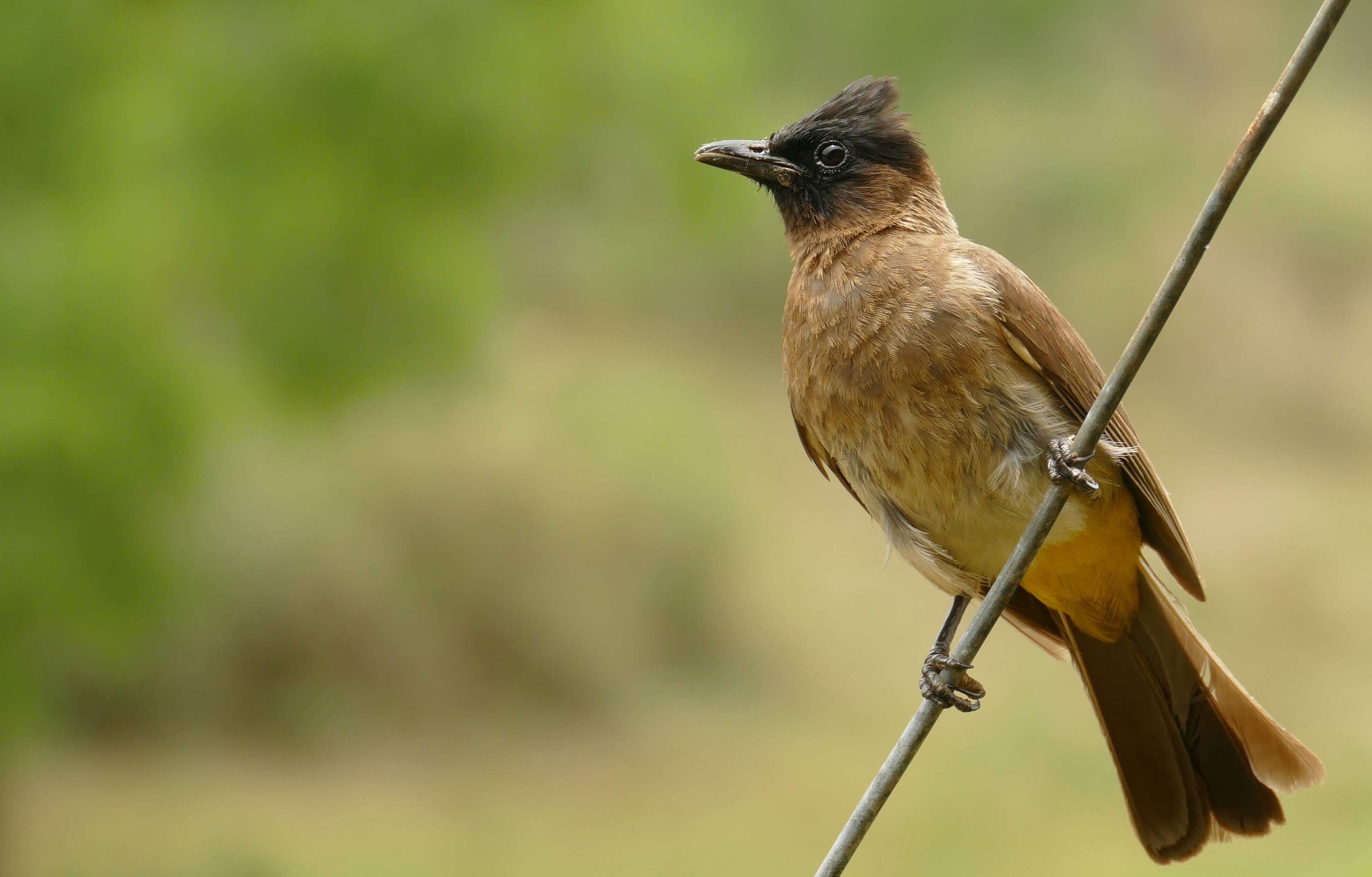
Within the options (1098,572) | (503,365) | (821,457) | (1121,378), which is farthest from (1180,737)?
(503,365)

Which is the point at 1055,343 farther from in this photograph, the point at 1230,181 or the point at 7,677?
the point at 7,677

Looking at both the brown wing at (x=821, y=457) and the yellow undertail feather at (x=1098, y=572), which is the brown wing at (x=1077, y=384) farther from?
the brown wing at (x=821, y=457)

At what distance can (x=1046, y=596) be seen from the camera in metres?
2.64

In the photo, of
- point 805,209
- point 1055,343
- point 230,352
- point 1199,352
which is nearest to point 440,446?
point 230,352

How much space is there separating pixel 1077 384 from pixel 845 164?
732 millimetres

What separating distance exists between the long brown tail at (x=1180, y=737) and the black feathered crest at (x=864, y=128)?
1013 mm

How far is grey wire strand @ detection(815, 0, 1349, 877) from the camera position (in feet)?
4.20

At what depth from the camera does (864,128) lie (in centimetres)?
288

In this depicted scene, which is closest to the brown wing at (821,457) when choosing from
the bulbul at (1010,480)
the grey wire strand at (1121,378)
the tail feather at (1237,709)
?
the bulbul at (1010,480)

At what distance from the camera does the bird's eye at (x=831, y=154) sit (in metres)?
2.84

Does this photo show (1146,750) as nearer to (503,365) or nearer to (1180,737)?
(1180,737)

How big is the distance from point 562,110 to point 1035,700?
3527 mm

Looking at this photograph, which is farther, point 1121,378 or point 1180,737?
point 1180,737

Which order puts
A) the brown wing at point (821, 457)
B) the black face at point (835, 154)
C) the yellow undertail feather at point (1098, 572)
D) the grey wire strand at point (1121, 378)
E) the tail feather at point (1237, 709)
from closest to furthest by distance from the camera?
the grey wire strand at point (1121, 378)
the tail feather at point (1237, 709)
the yellow undertail feather at point (1098, 572)
the brown wing at point (821, 457)
the black face at point (835, 154)
